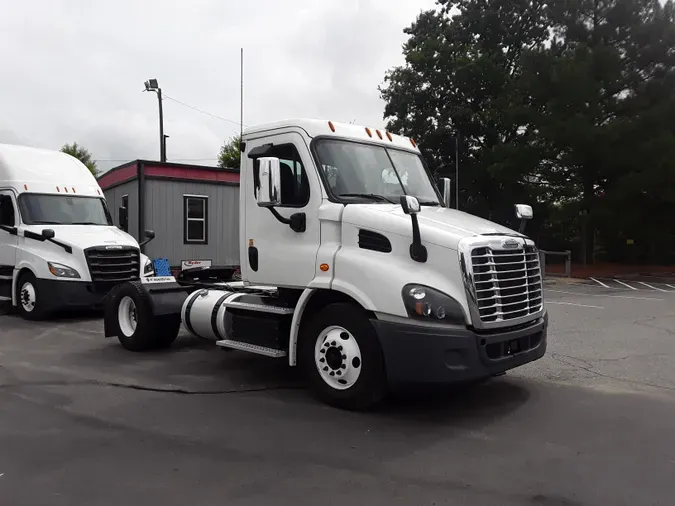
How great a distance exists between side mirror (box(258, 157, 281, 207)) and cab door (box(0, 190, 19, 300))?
8247 mm

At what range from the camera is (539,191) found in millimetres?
28500

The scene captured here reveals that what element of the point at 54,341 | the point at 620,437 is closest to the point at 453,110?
the point at 54,341

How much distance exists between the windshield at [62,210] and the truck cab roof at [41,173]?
5.2 inches

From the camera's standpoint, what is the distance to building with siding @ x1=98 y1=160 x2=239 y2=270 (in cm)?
1587

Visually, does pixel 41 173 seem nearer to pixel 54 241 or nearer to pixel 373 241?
pixel 54 241

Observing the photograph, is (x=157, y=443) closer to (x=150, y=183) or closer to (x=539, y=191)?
(x=150, y=183)

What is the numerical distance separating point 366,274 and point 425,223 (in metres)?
0.71

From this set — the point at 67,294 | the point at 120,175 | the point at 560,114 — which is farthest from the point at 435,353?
the point at 560,114

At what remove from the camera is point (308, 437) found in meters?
5.00

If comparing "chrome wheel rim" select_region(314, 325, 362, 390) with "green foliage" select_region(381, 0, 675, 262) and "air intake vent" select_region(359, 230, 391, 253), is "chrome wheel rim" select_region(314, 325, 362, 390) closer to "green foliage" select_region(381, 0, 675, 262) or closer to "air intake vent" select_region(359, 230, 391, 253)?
"air intake vent" select_region(359, 230, 391, 253)

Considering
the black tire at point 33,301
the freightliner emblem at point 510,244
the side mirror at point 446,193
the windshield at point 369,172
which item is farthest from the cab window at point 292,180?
the black tire at point 33,301

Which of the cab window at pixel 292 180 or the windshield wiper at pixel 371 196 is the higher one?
the cab window at pixel 292 180

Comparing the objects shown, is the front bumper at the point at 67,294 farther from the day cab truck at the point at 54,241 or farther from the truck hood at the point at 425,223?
the truck hood at the point at 425,223

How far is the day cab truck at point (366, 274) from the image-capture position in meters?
5.18
